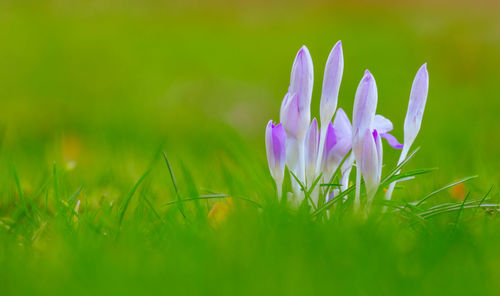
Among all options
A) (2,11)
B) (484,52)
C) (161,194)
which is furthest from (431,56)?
(2,11)

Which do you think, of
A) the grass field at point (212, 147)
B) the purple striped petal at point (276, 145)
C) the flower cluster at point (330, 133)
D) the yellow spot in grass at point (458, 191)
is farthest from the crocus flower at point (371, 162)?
the yellow spot in grass at point (458, 191)

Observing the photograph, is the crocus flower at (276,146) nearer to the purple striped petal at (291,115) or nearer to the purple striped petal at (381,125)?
the purple striped petal at (291,115)

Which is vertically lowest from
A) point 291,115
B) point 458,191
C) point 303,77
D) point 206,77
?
point 458,191

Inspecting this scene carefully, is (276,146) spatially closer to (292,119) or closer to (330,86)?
(292,119)

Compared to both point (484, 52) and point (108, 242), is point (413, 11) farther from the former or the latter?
point (108, 242)

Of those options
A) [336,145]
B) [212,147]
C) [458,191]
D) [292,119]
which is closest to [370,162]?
[336,145]

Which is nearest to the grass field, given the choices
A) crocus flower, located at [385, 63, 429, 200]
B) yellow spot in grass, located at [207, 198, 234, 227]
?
yellow spot in grass, located at [207, 198, 234, 227]

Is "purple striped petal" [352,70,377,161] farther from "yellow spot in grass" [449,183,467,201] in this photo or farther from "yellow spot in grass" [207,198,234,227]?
"yellow spot in grass" [449,183,467,201]
